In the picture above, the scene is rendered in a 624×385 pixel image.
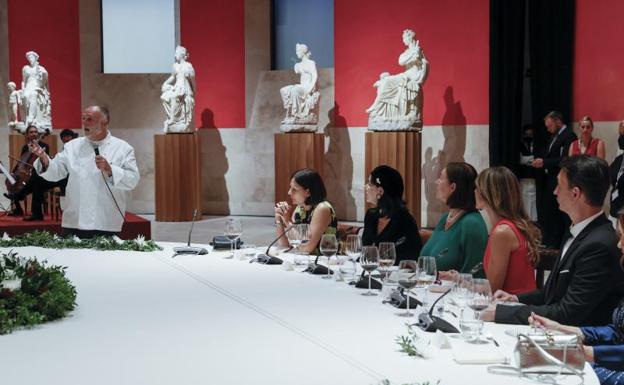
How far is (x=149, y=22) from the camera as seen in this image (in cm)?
1312

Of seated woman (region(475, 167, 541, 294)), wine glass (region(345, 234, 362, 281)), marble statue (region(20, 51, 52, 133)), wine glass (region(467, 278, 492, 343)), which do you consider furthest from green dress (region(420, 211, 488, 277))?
marble statue (region(20, 51, 52, 133))

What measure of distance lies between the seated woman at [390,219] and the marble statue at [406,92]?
16.9 feet

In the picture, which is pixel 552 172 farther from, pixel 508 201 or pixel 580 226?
pixel 580 226

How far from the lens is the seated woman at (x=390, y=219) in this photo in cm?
442

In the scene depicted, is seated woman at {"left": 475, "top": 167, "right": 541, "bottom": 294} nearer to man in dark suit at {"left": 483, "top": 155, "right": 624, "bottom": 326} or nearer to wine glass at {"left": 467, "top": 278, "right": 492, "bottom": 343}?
man in dark suit at {"left": 483, "top": 155, "right": 624, "bottom": 326}

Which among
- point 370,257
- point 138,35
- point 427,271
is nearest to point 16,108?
point 138,35

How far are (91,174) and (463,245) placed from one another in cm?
263

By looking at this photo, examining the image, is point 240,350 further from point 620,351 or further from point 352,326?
point 620,351

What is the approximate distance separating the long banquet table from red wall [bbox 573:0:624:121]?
5394 mm

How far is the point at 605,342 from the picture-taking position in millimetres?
2559

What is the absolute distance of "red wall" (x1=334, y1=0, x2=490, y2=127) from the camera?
9.96 meters

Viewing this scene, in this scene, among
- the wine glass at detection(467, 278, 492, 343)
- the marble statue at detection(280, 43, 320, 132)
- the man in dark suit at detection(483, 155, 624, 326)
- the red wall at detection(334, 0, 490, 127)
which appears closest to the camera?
the wine glass at detection(467, 278, 492, 343)

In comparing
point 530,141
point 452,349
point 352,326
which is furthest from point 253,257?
point 530,141

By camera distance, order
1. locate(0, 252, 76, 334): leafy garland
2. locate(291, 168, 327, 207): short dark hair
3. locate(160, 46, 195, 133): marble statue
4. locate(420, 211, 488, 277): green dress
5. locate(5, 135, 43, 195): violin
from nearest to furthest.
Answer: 1. locate(0, 252, 76, 334): leafy garland
2. locate(420, 211, 488, 277): green dress
3. locate(291, 168, 327, 207): short dark hair
4. locate(5, 135, 43, 195): violin
5. locate(160, 46, 195, 133): marble statue
